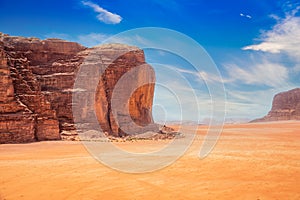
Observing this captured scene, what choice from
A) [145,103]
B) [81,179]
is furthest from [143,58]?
[81,179]

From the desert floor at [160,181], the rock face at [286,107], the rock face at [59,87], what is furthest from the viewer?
the rock face at [286,107]

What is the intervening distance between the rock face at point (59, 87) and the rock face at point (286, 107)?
79.6 m

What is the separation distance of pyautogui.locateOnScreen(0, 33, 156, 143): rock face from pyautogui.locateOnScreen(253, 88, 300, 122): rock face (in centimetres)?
7957

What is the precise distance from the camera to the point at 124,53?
34.4 metres

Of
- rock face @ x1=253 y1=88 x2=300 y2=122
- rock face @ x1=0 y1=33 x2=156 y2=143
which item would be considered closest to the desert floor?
rock face @ x1=0 y1=33 x2=156 y2=143

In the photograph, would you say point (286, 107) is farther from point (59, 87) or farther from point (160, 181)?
point (160, 181)

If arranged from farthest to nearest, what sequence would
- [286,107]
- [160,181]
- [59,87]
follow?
1. [286,107]
2. [59,87]
3. [160,181]

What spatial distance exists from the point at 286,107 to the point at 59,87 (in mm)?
99386

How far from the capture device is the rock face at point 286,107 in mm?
97812

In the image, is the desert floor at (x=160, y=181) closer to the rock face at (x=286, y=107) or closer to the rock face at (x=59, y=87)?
the rock face at (x=59, y=87)

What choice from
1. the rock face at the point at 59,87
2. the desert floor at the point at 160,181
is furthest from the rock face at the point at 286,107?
the desert floor at the point at 160,181

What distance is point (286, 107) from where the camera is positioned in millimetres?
106250

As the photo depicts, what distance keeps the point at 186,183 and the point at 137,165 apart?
356 cm

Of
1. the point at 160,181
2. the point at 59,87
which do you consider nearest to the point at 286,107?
the point at 59,87
